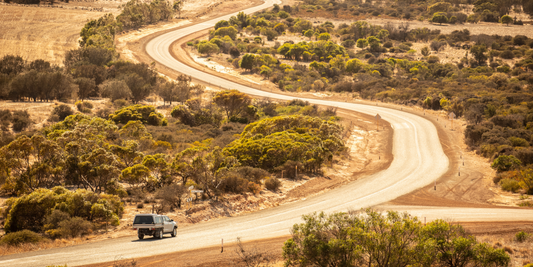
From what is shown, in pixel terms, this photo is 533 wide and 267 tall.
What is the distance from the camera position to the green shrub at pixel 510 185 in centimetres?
3191

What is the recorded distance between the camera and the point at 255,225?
23.8m

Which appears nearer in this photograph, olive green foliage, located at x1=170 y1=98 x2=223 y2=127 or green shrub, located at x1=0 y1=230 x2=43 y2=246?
green shrub, located at x1=0 y1=230 x2=43 y2=246

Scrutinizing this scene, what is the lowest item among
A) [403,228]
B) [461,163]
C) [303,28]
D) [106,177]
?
[461,163]

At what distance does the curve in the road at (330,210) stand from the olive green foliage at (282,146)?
4155 mm

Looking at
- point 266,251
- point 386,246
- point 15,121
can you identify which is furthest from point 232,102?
point 386,246

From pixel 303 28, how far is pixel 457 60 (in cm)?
4380

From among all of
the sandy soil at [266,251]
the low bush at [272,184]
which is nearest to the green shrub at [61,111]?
the low bush at [272,184]

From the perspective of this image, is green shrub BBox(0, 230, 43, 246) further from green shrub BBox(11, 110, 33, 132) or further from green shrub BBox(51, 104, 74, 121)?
green shrub BBox(51, 104, 74, 121)

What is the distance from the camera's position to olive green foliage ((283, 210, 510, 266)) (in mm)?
15586

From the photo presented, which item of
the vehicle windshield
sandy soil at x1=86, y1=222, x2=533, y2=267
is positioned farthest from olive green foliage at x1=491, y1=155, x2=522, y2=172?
the vehicle windshield

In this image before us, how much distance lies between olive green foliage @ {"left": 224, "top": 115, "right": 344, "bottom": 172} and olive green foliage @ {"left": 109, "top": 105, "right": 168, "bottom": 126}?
13.2 meters

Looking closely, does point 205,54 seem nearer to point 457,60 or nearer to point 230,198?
point 457,60

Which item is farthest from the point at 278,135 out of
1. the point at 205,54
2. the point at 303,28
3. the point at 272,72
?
the point at 303,28

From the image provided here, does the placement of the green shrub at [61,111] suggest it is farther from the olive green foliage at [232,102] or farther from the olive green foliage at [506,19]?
the olive green foliage at [506,19]
